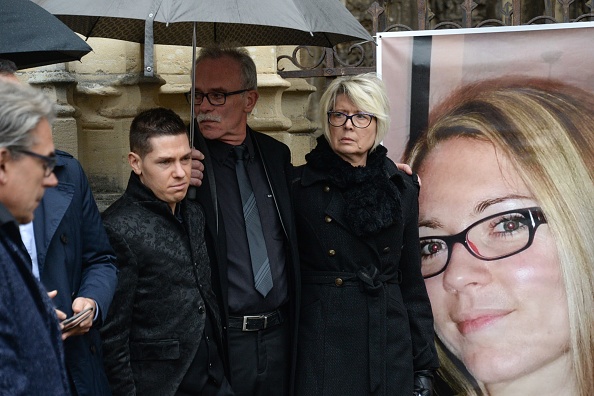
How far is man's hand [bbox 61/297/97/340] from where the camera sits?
10.1 feet

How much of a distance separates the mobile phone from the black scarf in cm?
113

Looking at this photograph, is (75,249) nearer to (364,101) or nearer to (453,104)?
(364,101)

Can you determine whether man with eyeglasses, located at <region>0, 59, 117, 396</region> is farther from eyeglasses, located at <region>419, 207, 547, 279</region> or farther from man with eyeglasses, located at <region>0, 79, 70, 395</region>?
eyeglasses, located at <region>419, 207, 547, 279</region>

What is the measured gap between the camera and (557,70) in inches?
178

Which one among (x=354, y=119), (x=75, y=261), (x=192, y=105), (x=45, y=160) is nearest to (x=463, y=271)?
(x=354, y=119)

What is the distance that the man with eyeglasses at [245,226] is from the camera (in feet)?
12.1

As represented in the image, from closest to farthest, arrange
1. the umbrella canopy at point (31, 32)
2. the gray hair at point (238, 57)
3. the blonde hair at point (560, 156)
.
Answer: the umbrella canopy at point (31, 32) < the gray hair at point (238, 57) < the blonde hair at point (560, 156)

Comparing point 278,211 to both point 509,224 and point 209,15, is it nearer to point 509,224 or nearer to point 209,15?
Result: point 209,15

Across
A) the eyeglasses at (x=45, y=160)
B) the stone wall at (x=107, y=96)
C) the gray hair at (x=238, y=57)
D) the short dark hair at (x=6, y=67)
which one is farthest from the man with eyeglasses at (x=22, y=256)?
the stone wall at (x=107, y=96)

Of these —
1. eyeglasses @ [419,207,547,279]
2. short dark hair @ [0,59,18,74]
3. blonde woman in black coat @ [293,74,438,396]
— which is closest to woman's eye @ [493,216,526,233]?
eyeglasses @ [419,207,547,279]

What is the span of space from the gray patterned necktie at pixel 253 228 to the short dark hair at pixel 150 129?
40cm

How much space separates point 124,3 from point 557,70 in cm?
199

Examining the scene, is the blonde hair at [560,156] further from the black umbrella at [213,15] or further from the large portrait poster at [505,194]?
the black umbrella at [213,15]

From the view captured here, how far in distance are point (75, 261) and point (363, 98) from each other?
1256mm
